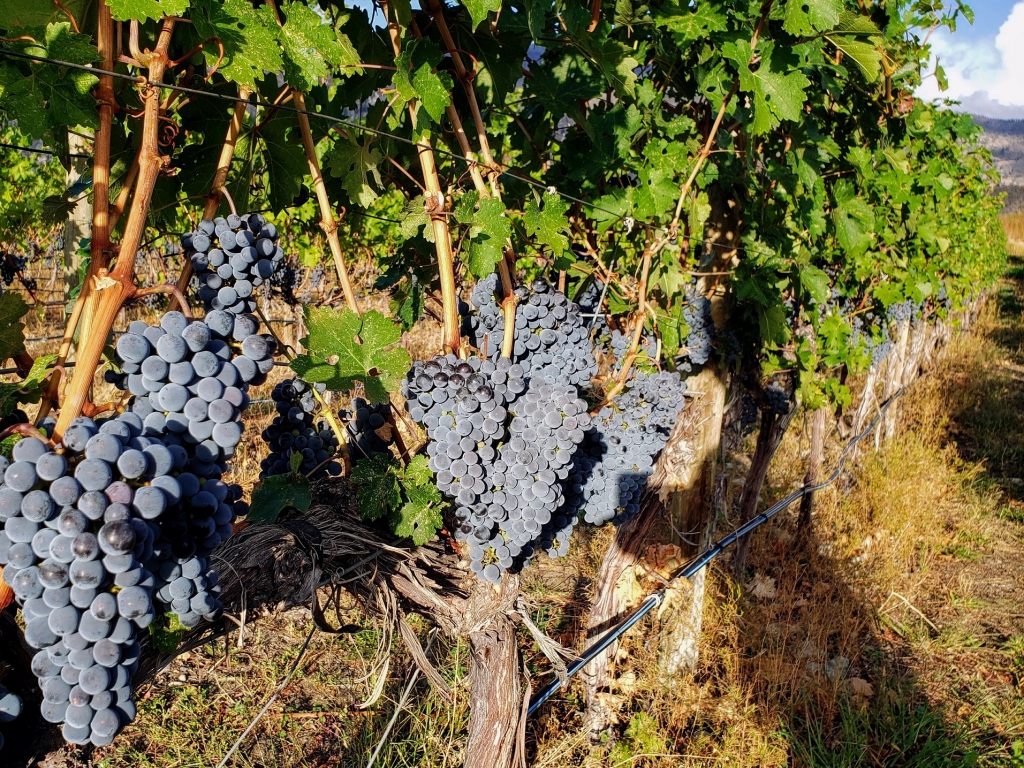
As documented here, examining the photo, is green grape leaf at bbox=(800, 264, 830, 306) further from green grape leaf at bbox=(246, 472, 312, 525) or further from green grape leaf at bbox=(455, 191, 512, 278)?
green grape leaf at bbox=(246, 472, 312, 525)

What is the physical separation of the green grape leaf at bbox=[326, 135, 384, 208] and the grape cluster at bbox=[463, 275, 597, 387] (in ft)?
1.23

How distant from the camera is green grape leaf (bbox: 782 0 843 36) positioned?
1.84 metres

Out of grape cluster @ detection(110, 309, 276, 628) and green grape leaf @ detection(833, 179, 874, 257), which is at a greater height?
green grape leaf @ detection(833, 179, 874, 257)

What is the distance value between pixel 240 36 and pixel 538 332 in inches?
40.0

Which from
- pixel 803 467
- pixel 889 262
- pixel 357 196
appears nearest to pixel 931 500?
pixel 803 467

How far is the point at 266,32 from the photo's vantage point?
113 centimetres

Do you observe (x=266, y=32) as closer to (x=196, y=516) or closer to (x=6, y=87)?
(x=6, y=87)

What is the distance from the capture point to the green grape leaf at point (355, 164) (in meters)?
1.67

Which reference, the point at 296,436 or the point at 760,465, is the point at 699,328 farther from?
the point at 296,436

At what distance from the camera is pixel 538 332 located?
1.88 meters

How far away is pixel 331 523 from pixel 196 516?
0.59m

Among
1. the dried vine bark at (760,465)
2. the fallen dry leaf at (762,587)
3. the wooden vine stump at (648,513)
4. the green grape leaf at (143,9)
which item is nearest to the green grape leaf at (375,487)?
the green grape leaf at (143,9)

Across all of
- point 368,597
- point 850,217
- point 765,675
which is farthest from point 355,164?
point 765,675

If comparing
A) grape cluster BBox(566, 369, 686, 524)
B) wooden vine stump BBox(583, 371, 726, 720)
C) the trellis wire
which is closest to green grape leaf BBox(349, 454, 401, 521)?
the trellis wire
